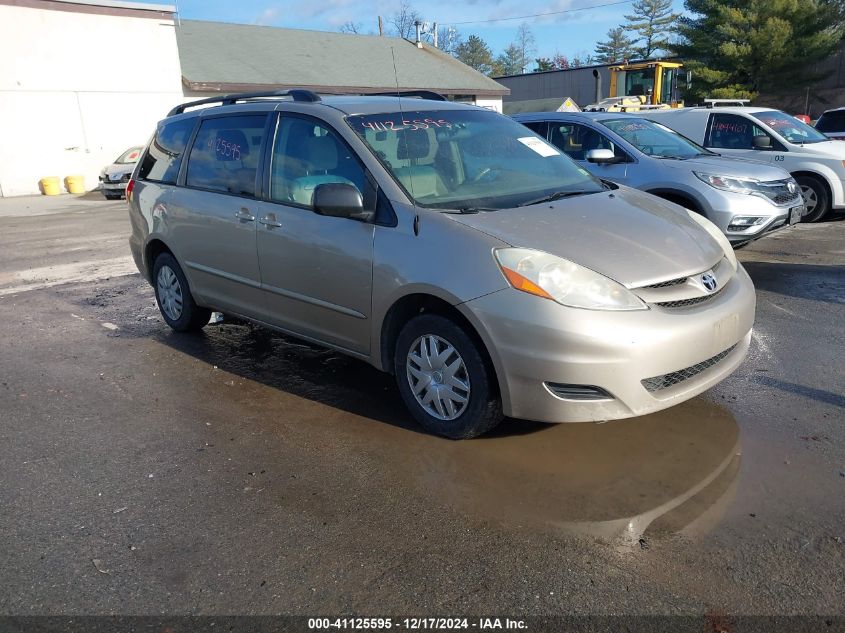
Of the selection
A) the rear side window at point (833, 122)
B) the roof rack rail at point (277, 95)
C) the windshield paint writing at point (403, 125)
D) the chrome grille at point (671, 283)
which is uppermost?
the roof rack rail at point (277, 95)

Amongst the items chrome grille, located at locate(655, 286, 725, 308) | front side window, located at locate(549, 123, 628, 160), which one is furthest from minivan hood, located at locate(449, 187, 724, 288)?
front side window, located at locate(549, 123, 628, 160)

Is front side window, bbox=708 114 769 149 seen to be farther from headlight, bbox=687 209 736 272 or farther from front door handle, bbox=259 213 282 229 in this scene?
front door handle, bbox=259 213 282 229

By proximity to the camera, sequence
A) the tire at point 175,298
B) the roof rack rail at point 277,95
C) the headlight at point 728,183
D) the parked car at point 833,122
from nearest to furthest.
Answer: the roof rack rail at point 277,95 → the tire at point 175,298 → the headlight at point 728,183 → the parked car at point 833,122

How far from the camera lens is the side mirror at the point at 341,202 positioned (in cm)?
395

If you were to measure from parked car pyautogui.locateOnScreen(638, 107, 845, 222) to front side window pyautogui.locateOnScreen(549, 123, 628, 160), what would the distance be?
2.42 meters

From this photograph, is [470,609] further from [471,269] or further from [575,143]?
[575,143]

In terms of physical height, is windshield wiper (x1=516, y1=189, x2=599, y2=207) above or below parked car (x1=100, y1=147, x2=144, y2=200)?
above

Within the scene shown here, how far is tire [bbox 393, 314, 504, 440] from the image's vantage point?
361cm

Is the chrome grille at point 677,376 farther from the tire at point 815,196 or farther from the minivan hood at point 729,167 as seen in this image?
the tire at point 815,196

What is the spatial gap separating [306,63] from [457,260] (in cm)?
2788

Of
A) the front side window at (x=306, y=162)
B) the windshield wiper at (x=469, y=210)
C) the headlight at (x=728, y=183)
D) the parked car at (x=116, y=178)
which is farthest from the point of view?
the parked car at (x=116, y=178)

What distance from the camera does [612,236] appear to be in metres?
3.76

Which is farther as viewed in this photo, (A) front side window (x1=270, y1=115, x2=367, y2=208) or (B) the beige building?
(B) the beige building

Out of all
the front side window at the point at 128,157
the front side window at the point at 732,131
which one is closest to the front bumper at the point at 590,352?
the front side window at the point at 732,131
